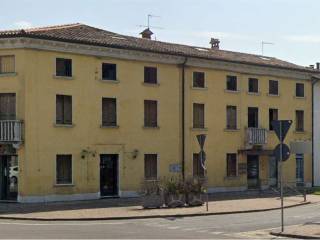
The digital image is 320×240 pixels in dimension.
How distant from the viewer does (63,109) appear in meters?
34.0

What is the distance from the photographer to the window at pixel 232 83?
4188 centimetres

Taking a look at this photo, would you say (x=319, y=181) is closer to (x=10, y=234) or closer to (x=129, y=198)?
(x=129, y=198)

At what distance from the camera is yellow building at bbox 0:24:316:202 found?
107ft

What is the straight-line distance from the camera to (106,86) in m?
35.6

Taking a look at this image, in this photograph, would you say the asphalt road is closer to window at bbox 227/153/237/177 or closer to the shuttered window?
the shuttered window

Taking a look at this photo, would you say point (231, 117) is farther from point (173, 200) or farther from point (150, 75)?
point (173, 200)

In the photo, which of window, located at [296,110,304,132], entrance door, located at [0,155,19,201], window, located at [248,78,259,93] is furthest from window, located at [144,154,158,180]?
window, located at [296,110,304,132]

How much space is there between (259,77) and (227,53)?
3.15m

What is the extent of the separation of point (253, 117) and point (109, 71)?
12.1m

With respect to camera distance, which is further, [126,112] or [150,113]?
[150,113]

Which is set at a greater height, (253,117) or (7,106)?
(7,106)

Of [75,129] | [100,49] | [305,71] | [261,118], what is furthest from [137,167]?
[305,71]

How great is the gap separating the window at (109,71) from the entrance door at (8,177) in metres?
6.72

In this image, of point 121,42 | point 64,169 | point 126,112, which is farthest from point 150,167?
point 121,42
